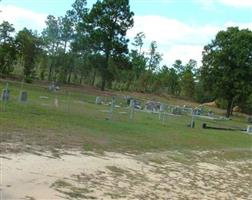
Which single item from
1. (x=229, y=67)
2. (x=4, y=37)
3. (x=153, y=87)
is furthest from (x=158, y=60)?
(x=4, y=37)

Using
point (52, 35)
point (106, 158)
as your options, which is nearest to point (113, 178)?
point (106, 158)

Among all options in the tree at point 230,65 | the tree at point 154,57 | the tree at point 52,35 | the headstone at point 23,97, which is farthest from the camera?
the tree at point 154,57

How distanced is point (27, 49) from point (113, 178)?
5332cm

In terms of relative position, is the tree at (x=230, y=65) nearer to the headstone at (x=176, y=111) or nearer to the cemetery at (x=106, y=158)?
the headstone at (x=176, y=111)

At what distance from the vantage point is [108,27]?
67.1 metres

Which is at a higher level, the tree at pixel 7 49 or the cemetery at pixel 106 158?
the tree at pixel 7 49

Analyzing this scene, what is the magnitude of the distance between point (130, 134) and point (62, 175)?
11286 mm

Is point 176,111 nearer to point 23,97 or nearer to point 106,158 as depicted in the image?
point 23,97

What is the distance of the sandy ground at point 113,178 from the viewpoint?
32.0ft

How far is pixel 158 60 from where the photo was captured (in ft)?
334

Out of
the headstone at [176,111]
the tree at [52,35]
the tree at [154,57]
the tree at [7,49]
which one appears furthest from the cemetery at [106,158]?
the tree at [154,57]

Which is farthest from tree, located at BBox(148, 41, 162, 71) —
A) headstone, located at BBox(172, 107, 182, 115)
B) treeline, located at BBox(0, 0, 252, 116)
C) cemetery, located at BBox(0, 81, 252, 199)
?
cemetery, located at BBox(0, 81, 252, 199)

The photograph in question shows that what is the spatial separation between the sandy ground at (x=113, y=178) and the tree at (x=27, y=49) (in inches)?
1912

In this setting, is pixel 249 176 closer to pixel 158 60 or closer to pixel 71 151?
pixel 71 151
